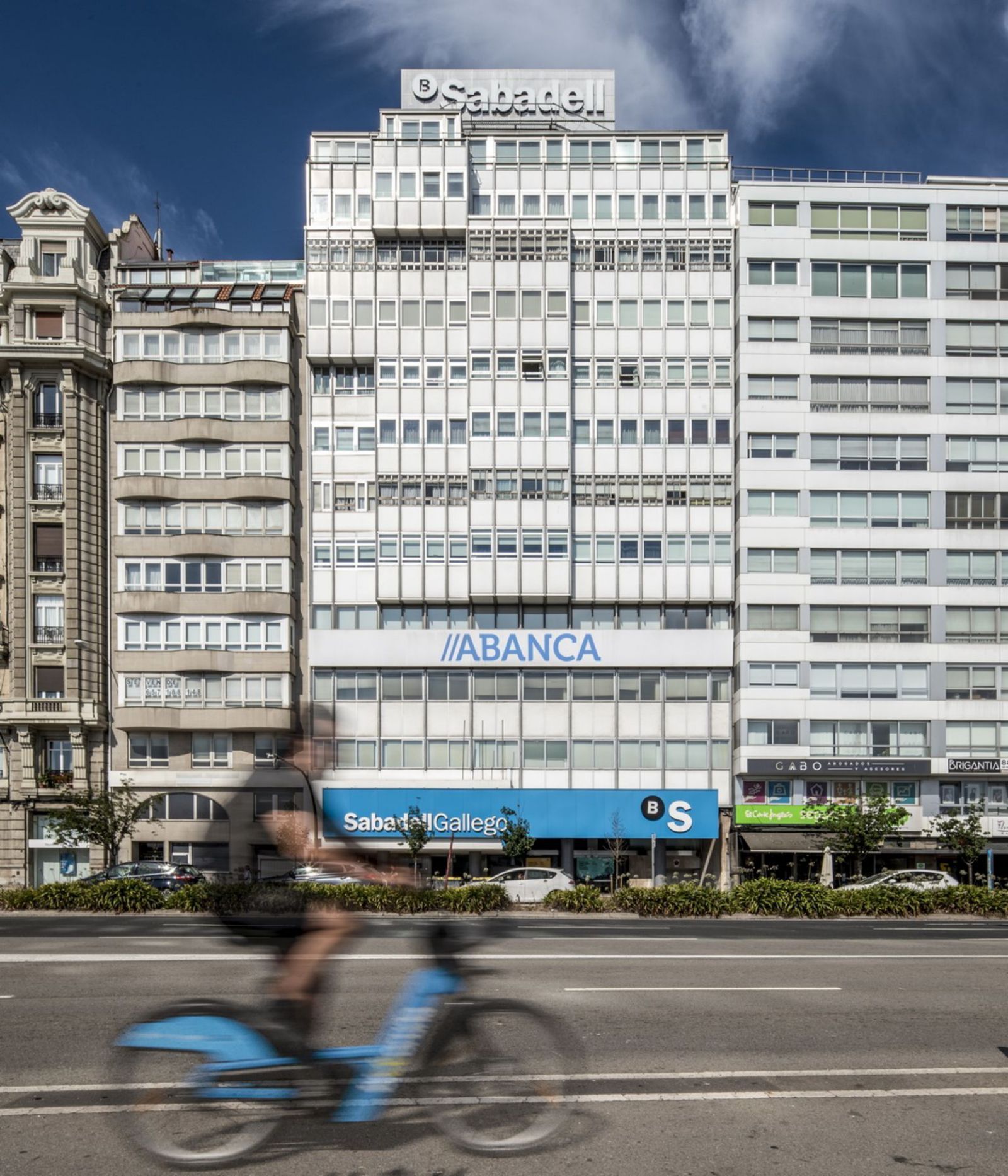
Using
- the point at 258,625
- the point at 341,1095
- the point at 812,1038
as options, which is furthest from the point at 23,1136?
the point at 258,625

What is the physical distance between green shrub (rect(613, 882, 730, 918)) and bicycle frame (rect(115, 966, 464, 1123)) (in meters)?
16.8

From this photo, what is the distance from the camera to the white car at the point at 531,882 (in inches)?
1213

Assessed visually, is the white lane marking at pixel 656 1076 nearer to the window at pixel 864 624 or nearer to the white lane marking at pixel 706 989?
the white lane marking at pixel 706 989

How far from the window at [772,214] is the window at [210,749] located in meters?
31.6

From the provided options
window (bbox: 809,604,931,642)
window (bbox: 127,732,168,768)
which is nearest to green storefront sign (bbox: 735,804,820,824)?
window (bbox: 809,604,931,642)

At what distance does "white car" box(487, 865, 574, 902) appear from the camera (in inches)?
1213

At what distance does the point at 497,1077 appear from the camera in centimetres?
803

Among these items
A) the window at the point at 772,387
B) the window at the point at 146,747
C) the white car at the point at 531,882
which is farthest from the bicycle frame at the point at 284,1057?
the window at the point at 772,387

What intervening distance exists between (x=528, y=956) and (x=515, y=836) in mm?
29118

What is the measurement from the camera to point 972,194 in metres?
47.6

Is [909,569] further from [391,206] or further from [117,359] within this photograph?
[117,359]

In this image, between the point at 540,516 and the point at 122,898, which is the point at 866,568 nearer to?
the point at 540,516

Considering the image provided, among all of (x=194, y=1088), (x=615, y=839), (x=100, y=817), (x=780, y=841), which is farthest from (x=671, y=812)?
(x=194, y=1088)

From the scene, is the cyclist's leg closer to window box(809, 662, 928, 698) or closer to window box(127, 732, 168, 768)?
window box(809, 662, 928, 698)
